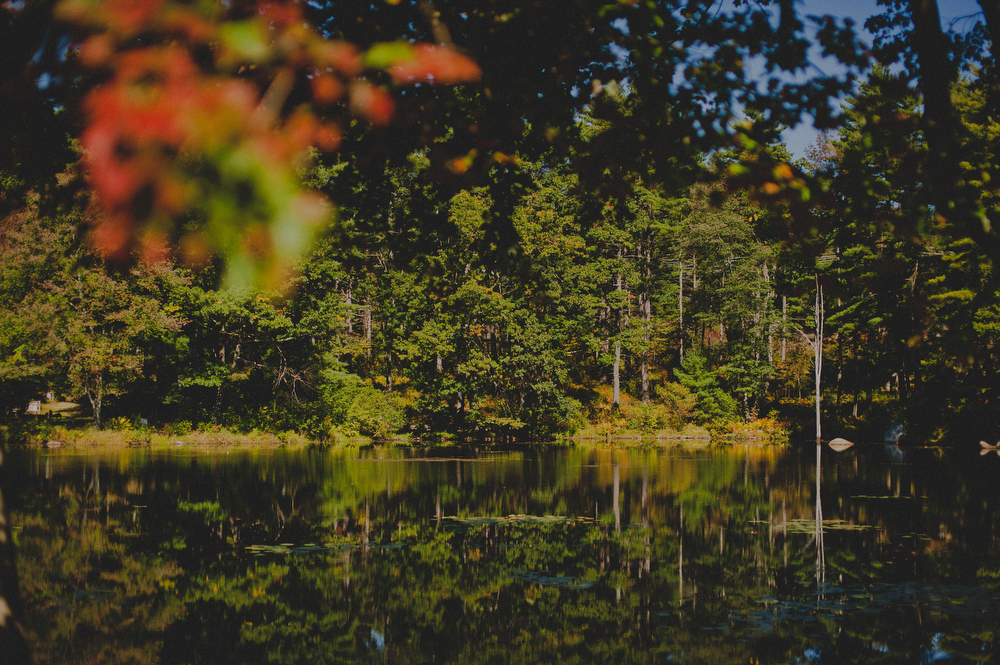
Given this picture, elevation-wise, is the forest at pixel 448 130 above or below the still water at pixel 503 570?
above

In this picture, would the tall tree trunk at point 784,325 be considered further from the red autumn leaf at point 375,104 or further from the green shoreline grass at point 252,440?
the red autumn leaf at point 375,104


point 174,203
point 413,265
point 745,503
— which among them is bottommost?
point 745,503

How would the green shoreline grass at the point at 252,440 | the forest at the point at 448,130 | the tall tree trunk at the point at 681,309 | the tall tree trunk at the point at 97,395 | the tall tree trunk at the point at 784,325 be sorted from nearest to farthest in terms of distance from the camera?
the forest at the point at 448,130 → the green shoreline grass at the point at 252,440 → the tall tree trunk at the point at 97,395 → the tall tree trunk at the point at 784,325 → the tall tree trunk at the point at 681,309

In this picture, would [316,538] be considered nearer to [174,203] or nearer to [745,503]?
[745,503]

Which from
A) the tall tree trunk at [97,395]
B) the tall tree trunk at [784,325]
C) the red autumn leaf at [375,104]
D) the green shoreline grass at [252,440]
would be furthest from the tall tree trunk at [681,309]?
the red autumn leaf at [375,104]

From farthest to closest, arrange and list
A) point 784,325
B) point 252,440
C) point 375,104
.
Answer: point 784,325, point 252,440, point 375,104

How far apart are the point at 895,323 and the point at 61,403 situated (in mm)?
43980

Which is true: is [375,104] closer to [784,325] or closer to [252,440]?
[252,440]

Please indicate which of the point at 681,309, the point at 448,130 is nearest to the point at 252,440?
the point at 681,309

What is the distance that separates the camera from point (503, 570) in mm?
8859

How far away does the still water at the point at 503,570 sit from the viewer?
6332 mm

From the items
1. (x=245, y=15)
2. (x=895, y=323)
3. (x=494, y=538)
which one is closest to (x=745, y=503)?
(x=494, y=538)

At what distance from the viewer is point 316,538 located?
10594 millimetres

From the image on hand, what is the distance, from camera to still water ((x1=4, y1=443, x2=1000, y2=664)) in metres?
6.33
